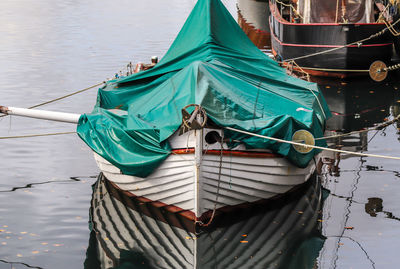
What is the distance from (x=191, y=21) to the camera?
17344mm

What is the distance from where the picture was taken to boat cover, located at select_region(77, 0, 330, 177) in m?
13.2

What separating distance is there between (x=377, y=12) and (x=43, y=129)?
15.9m

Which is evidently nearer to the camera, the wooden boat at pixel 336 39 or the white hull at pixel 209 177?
the white hull at pixel 209 177

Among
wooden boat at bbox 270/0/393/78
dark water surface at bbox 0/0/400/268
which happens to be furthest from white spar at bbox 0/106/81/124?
wooden boat at bbox 270/0/393/78

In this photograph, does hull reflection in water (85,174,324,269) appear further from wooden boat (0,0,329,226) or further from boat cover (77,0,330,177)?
boat cover (77,0,330,177)

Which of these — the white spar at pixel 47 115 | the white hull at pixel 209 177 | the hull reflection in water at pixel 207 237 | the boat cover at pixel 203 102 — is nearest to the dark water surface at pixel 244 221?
the hull reflection in water at pixel 207 237

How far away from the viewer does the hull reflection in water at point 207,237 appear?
39.9 ft

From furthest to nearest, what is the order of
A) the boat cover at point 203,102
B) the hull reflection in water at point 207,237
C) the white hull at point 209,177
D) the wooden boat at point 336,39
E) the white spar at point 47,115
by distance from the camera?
the wooden boat at point 336,39, the white spar at point 47,115, the boat cover at point 203,102, the white hull at point 209,177, the hull reflection in water at point 207,237

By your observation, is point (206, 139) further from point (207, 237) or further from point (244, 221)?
point (244, 221)

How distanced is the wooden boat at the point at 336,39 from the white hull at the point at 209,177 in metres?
13.1

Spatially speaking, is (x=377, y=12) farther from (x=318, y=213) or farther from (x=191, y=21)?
(x=318, y=213)

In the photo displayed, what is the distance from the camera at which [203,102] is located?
13.1 meters

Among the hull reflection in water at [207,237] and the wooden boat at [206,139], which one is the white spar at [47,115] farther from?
the hull reflection in water at [207,237]

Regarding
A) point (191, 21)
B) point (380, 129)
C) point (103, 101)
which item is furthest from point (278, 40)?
point (103, 101)
